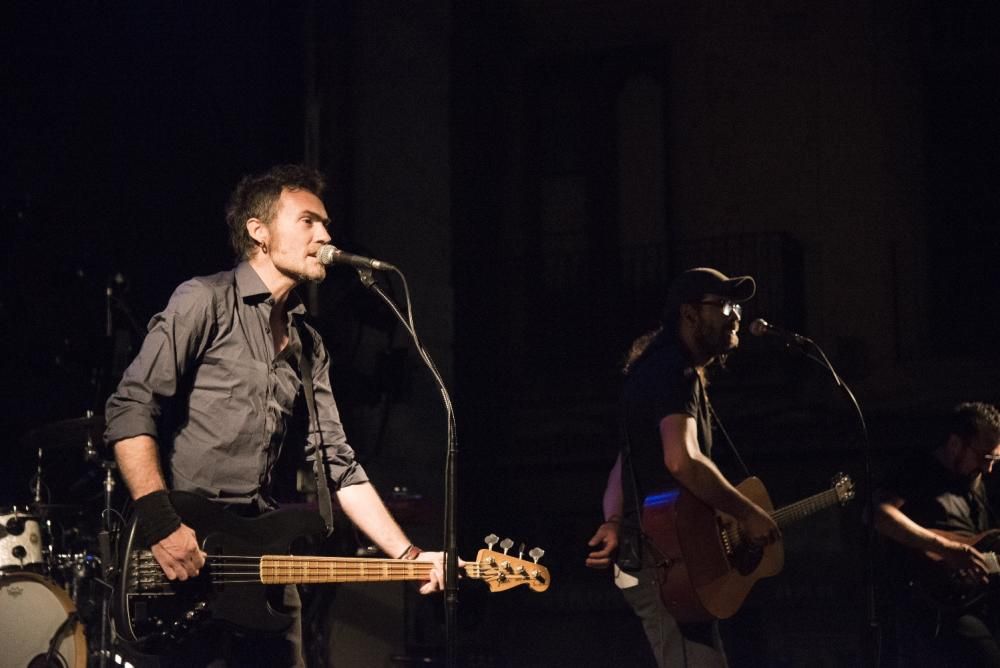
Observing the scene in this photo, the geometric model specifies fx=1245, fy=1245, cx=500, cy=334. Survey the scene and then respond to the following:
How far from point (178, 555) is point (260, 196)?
143 cm

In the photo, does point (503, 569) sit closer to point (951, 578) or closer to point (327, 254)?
point (327, 254)

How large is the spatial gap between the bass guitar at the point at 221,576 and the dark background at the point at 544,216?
348cm

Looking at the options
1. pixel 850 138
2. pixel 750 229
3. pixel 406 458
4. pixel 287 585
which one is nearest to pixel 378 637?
pixel 406 458

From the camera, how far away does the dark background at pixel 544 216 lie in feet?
27.4

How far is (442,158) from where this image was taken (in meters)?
10.4

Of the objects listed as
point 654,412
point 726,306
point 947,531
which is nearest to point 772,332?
point 726,306

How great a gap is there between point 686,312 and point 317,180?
1.57m

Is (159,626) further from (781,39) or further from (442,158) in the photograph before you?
(781,39)

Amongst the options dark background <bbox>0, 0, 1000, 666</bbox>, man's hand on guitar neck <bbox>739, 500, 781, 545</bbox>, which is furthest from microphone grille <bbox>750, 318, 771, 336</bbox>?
dark background <bbox>0, 0, 1000, 666</bbox>

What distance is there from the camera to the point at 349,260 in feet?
13.1

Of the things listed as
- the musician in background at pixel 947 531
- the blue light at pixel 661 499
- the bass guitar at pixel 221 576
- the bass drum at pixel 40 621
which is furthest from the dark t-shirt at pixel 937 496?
the bass drum at pixel 40 621

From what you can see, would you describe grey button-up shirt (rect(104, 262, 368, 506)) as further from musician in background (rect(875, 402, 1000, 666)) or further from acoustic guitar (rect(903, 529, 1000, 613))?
acoustic guitar (rect(903, 529, 1000, 613))

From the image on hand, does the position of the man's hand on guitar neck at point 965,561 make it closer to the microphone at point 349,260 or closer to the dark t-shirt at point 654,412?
the dark t-shirt at point 654,412

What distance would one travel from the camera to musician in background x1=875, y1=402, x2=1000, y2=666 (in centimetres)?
679
